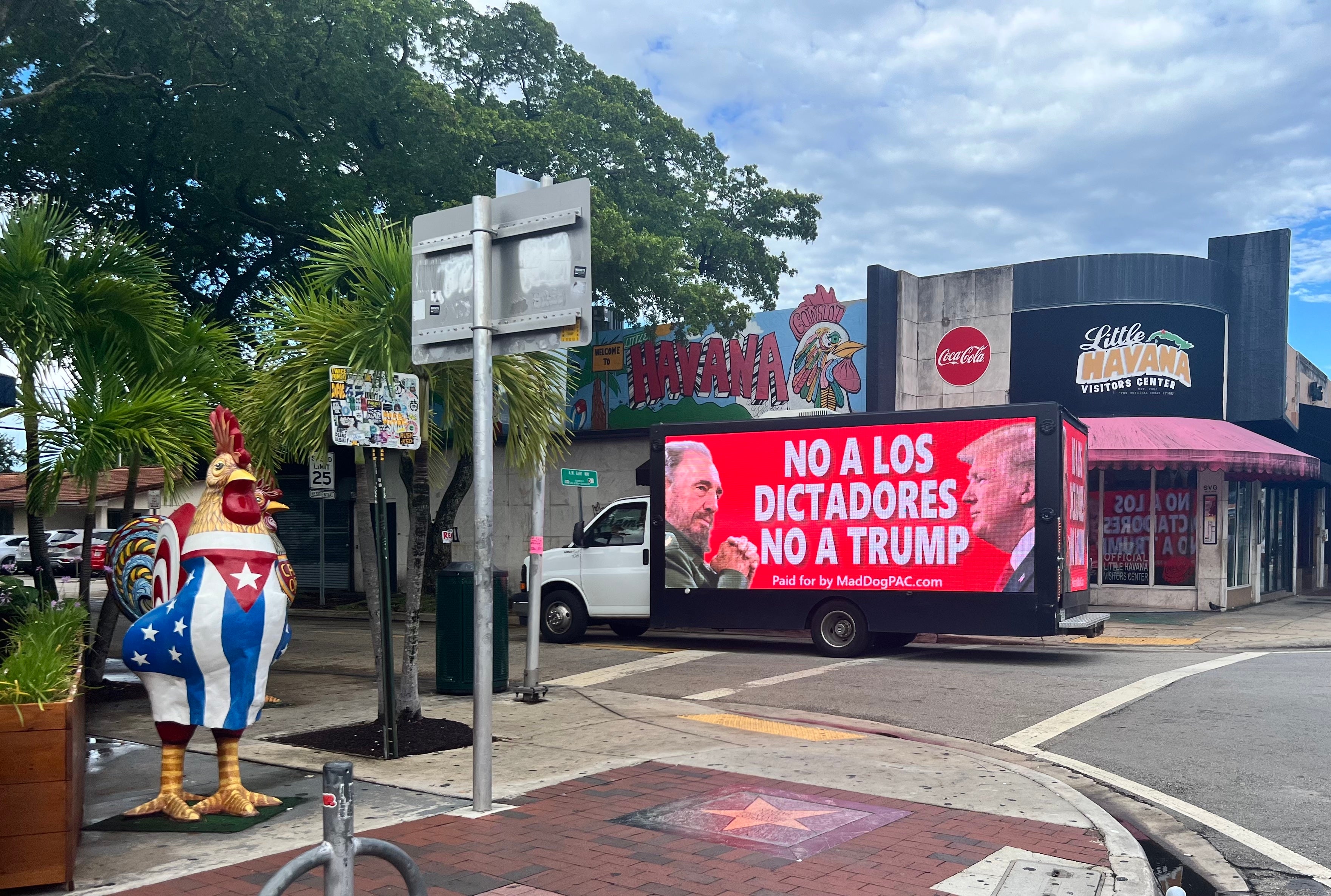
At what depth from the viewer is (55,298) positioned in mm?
8750

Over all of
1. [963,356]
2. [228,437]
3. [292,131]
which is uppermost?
[292,131]

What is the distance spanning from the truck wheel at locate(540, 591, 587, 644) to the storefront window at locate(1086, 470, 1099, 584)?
34.4 feet

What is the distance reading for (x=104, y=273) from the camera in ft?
31.0

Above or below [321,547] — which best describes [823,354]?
above

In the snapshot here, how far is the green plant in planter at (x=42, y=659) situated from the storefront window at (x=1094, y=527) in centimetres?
1863

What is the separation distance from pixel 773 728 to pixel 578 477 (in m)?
5.51

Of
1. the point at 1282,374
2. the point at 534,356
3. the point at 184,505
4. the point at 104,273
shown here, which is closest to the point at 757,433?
the point at 534,356

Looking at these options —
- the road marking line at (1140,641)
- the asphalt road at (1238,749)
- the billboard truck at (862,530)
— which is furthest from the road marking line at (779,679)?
the road marking line at (1140,641)

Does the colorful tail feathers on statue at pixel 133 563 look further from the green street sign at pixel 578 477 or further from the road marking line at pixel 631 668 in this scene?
the green street sign at pixel 578 477

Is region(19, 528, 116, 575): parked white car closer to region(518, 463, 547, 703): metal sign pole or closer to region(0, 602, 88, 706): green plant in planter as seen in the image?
region(518, 463, 547, 703): metal sign pole

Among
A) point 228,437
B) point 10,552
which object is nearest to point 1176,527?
point 228,437

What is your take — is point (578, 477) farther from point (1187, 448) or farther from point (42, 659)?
point (1187, 448)

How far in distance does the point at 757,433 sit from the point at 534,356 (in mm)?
5826

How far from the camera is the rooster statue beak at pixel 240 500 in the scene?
593 cm
